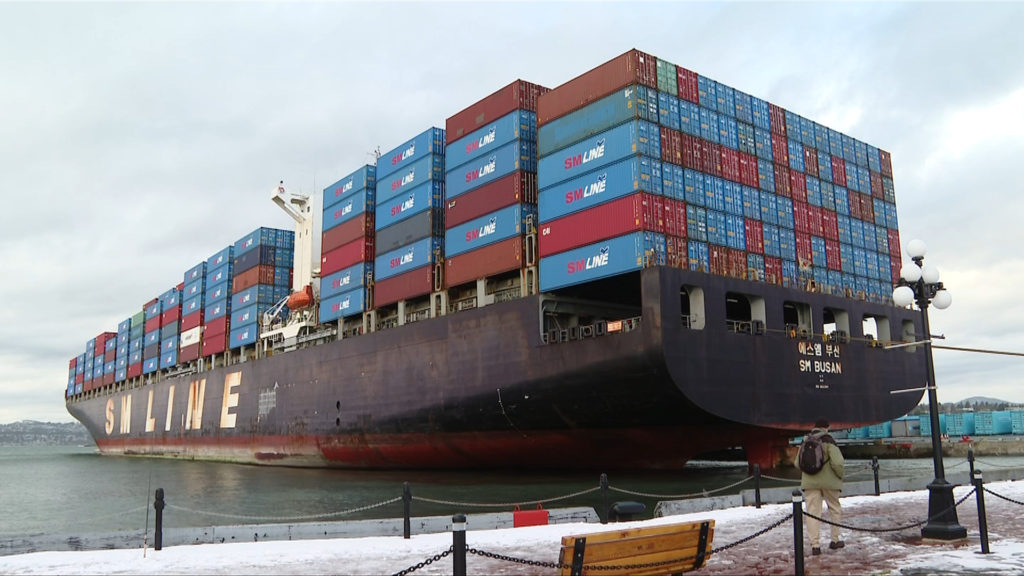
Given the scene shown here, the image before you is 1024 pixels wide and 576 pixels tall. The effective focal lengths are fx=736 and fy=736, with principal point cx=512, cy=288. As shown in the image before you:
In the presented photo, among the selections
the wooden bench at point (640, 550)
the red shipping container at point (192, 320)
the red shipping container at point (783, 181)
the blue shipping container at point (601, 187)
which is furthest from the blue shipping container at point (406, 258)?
the red shipping container at point (192, 320)

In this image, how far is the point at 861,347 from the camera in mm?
31734

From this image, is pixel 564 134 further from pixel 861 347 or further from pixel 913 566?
pixel 913 566

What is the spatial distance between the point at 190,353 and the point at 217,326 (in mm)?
7011

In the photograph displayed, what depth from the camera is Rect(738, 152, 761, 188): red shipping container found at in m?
30.2

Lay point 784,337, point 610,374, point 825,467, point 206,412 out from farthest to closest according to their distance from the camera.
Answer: point 206,412 → point 784,337 → point 610,374 → point 825,467

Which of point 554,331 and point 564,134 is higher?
point 564,134

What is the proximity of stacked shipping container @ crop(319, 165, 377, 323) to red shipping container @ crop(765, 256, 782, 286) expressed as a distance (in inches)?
827

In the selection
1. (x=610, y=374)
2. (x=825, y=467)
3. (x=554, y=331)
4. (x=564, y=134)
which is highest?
(x=564, y=134)

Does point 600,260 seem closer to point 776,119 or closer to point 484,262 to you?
point 484,262

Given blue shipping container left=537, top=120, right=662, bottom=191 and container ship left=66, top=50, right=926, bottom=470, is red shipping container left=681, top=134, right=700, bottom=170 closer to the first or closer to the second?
container ship left=66, top=50, right=926, bottom=470

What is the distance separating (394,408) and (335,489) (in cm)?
609

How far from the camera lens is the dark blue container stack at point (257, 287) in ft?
173

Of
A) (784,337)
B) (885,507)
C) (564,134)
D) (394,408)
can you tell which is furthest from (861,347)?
(394,408)

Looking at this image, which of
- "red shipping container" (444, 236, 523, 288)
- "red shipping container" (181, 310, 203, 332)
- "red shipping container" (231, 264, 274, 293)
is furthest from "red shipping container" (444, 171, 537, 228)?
"red shipping container" (181, 310, 203, 332)
